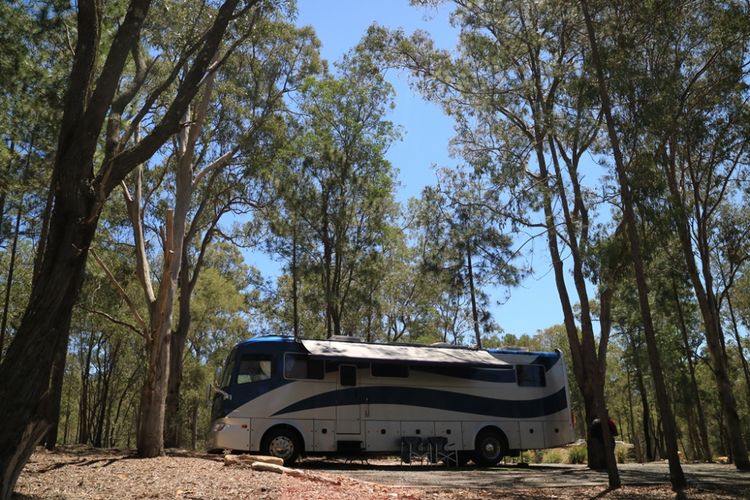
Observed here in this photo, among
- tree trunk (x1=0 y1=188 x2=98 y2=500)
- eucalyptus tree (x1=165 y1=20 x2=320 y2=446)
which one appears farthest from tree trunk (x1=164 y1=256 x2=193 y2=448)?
Result: tree trunk (x1=0 y1=188 x2=98 y2=500)

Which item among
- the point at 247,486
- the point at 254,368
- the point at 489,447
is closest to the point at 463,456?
the point at 489,447

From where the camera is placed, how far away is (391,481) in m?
10.9

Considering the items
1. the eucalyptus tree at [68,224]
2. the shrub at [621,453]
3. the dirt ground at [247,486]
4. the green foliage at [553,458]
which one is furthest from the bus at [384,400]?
the shrub at [621,453]

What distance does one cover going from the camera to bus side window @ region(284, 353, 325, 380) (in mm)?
15430

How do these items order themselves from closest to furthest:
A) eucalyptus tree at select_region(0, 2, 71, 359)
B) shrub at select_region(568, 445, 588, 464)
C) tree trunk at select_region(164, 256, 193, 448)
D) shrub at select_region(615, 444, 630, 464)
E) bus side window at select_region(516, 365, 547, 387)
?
eucalyptus tree at select_region(0, 2, 71, 359), bus side window at select_region(516, 365, 547, 387), tree trunk at select_region(164, 256, 193, 448), shrub at select_region(568, 445, 588, 464), shrub at select_region(615, 444, 630, 464)

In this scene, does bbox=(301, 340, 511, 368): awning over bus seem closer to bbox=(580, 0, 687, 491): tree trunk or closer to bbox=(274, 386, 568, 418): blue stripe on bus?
bbox=(274, 386, 568, 418): blue stripe on bus

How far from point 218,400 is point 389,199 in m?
11.4

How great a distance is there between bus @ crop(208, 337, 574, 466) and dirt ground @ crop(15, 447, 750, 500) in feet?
11.2

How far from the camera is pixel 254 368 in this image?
15242 millimetres

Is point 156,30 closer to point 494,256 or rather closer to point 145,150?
point 145,150

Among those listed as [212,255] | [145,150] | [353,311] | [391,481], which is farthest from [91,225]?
[212,255]

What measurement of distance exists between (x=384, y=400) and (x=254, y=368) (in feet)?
12.0

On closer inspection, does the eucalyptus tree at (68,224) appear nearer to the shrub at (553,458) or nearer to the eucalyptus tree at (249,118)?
the eucalyptus tree at (249,118)

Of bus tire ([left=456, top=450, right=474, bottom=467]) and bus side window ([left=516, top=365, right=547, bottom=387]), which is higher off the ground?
bus side window ([left=516, top=365, right=547, bottom=387])
